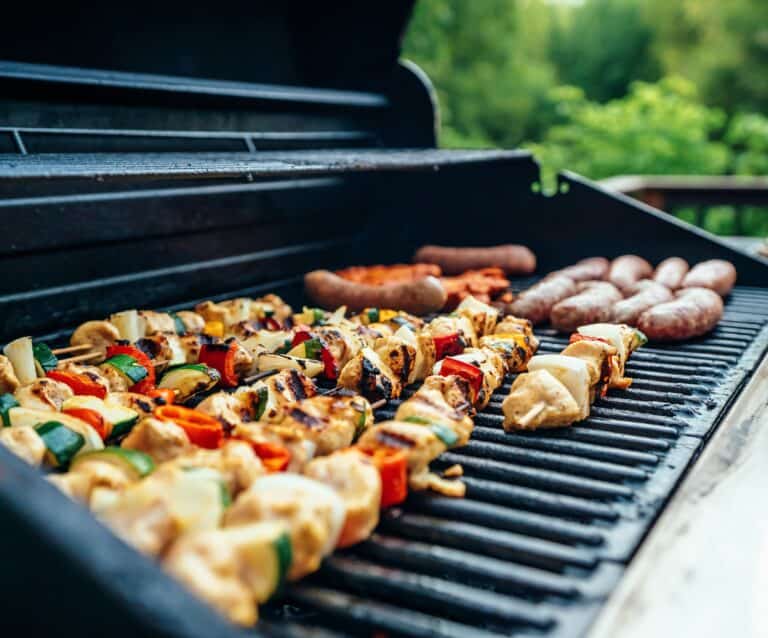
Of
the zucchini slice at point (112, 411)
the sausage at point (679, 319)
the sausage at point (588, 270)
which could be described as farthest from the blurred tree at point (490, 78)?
the zucchini slice at point (112, 411)

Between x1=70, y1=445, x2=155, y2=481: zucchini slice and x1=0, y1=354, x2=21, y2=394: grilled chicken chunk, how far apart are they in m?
0.96

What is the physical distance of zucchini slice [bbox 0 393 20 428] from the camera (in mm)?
2670

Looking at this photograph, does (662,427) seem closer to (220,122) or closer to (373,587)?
(373,587)

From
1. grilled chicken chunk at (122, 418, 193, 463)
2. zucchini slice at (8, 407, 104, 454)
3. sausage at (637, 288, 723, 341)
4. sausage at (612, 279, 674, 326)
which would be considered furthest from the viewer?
sausage at (612, 279, 674, 326)

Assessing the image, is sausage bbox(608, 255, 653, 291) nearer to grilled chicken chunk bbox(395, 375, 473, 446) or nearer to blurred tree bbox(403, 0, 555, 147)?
grilled chicken chunk bbox(395, 375, 473, 446)

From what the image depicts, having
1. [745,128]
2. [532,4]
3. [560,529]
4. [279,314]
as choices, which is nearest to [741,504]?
[560,529]

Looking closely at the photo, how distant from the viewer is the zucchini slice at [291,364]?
3572mm

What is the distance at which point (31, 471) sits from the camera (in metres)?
1.56

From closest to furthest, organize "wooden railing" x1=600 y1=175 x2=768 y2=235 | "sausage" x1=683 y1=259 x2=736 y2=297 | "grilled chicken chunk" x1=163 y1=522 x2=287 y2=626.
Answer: "grilled chicken chunk" x1=163 y1=522 x2=287 y2=626
"sausage" x1=683 y1=259 x2=736 y2=297
"wooden railing" x1=600 y1=175 x2=768 y2=235

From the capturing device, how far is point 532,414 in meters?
2.94

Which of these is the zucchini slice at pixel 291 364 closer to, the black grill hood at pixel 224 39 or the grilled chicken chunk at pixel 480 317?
the grilled chicken chunk at pixel 480 317

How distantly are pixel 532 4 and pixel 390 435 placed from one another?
3312 cm

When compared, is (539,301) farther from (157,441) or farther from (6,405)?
(6,405)

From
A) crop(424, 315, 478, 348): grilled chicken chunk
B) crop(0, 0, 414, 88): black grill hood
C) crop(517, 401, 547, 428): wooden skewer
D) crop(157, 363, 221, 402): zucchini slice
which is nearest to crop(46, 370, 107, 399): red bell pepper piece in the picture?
crop(157, 363, 221, 402): zucchini slice
